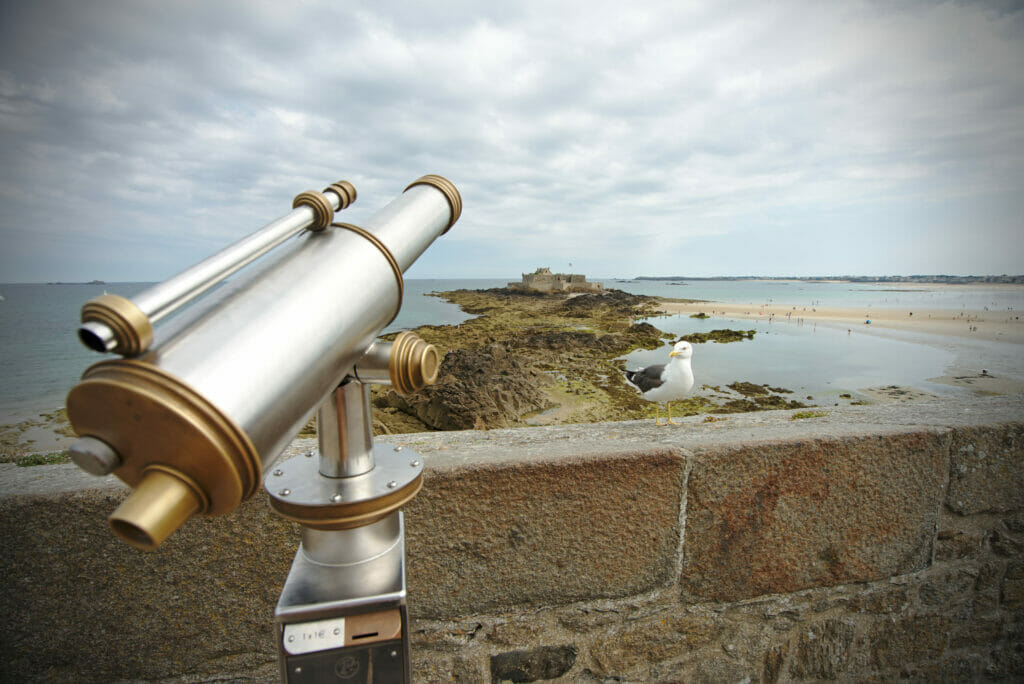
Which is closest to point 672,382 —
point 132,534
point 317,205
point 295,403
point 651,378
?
point 651,378

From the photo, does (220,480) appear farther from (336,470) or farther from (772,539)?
(772,539)

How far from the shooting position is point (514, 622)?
4.62 feet

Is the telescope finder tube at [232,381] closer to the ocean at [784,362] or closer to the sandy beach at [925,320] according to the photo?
the ocean at [784,362]

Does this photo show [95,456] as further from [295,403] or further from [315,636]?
[315,636]

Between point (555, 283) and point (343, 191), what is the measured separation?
65411 mm

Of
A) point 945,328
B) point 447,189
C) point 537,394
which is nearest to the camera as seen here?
point 447,189

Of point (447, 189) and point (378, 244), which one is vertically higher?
point (447, 189)

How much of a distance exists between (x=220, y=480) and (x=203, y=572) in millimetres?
888

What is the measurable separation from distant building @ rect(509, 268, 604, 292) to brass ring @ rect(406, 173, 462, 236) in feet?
207

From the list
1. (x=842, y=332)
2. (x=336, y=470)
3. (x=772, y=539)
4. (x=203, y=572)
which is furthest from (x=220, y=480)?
(x=842, y=332)

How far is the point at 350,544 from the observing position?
33.4 inches

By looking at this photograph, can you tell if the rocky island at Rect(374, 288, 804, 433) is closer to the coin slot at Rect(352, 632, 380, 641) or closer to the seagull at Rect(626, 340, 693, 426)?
the seagull at Rect(626, 340, 693, 426)

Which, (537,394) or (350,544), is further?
(537,394)

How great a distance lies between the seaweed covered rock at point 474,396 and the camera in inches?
347
